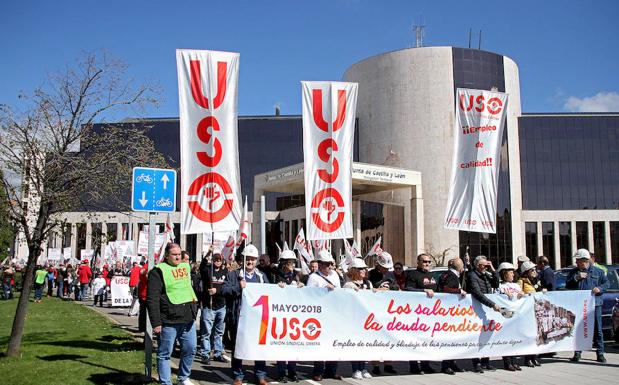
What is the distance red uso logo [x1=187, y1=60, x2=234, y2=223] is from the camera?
8.88 m

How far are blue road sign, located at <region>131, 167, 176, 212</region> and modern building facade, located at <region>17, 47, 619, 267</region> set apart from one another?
38.8 meters

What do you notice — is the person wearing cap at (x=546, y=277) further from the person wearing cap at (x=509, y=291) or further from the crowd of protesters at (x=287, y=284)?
the person wearing cap at (x=509, y=291)

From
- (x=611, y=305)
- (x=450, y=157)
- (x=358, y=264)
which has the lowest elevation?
(x=611, y=305)

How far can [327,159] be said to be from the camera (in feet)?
35.1

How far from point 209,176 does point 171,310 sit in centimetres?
239

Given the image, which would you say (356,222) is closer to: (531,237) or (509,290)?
(531,237)

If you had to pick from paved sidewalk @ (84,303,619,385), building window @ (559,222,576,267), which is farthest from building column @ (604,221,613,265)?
paved sidewalk @ (84,303,619,385)

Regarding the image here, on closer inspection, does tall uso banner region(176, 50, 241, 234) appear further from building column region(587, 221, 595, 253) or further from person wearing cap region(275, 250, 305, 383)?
building column region(587, 221, 595, 253)

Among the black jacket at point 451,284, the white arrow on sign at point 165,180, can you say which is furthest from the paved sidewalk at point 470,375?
the white arrow on sign at point 165,180

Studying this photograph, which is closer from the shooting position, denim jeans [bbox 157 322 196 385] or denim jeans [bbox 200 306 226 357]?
denim jeans [bbox 157 322 196 385]

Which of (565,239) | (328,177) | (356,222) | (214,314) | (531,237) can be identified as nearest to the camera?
(214,314)

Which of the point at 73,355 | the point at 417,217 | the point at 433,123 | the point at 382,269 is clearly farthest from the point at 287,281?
the point at 433,123

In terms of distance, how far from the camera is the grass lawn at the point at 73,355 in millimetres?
8203

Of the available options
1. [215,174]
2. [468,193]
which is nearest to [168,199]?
[215,174]
